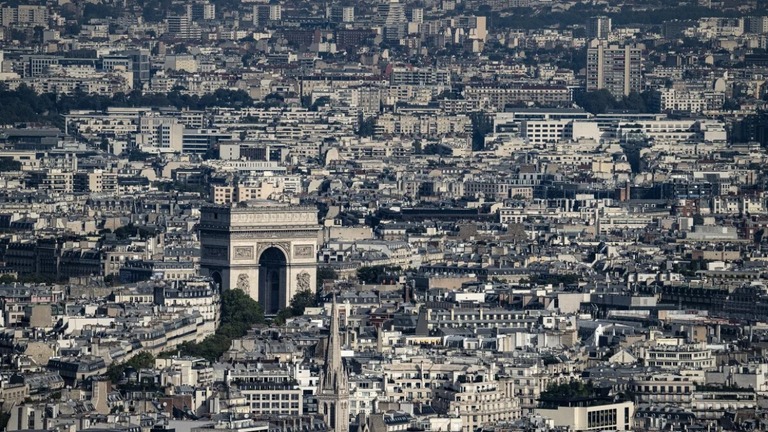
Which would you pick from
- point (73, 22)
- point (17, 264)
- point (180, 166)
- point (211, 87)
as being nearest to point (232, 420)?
point (17, 264)

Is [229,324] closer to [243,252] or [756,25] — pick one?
[243,252]

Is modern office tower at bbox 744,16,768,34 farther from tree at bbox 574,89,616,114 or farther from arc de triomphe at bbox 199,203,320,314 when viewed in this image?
arc de triomphe at bbox 199,203,320,314

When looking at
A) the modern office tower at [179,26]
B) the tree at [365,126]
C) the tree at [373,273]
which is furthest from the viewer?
the modern office tower at [179,26]

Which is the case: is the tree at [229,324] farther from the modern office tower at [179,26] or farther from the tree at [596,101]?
the modern office tower at [179,26]

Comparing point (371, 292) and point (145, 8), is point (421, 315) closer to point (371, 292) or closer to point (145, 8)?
point (371, 292)

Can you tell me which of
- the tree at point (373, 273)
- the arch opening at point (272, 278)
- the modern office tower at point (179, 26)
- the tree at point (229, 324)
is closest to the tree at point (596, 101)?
the modern office tower at point (179, 26)
